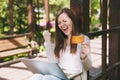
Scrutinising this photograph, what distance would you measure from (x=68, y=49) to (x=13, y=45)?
4.01 m

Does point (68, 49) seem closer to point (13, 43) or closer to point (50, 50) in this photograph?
point (50, 50)

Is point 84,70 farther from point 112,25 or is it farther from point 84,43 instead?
point 112,25

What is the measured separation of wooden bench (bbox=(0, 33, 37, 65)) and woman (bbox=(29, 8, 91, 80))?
331cm

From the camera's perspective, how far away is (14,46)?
599cm

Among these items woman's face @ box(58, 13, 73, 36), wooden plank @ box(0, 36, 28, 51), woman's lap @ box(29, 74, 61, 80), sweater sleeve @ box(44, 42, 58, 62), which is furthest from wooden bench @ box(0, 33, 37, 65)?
woman's lap @ box(29, 74, 61, 80)

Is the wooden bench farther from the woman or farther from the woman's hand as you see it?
the woman's hand


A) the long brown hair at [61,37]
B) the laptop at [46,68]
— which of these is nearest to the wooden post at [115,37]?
the long brown hair at [61,37]

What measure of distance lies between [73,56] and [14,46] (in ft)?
13.4

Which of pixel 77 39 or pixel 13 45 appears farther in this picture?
pixel 13 45

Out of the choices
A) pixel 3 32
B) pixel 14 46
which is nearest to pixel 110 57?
pixel 14 46

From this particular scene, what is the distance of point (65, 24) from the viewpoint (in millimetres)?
2023

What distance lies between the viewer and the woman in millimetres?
1969

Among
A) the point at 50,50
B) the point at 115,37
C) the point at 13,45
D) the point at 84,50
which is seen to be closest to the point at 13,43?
the point at 13,45

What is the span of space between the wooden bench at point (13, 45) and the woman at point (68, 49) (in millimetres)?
3306
